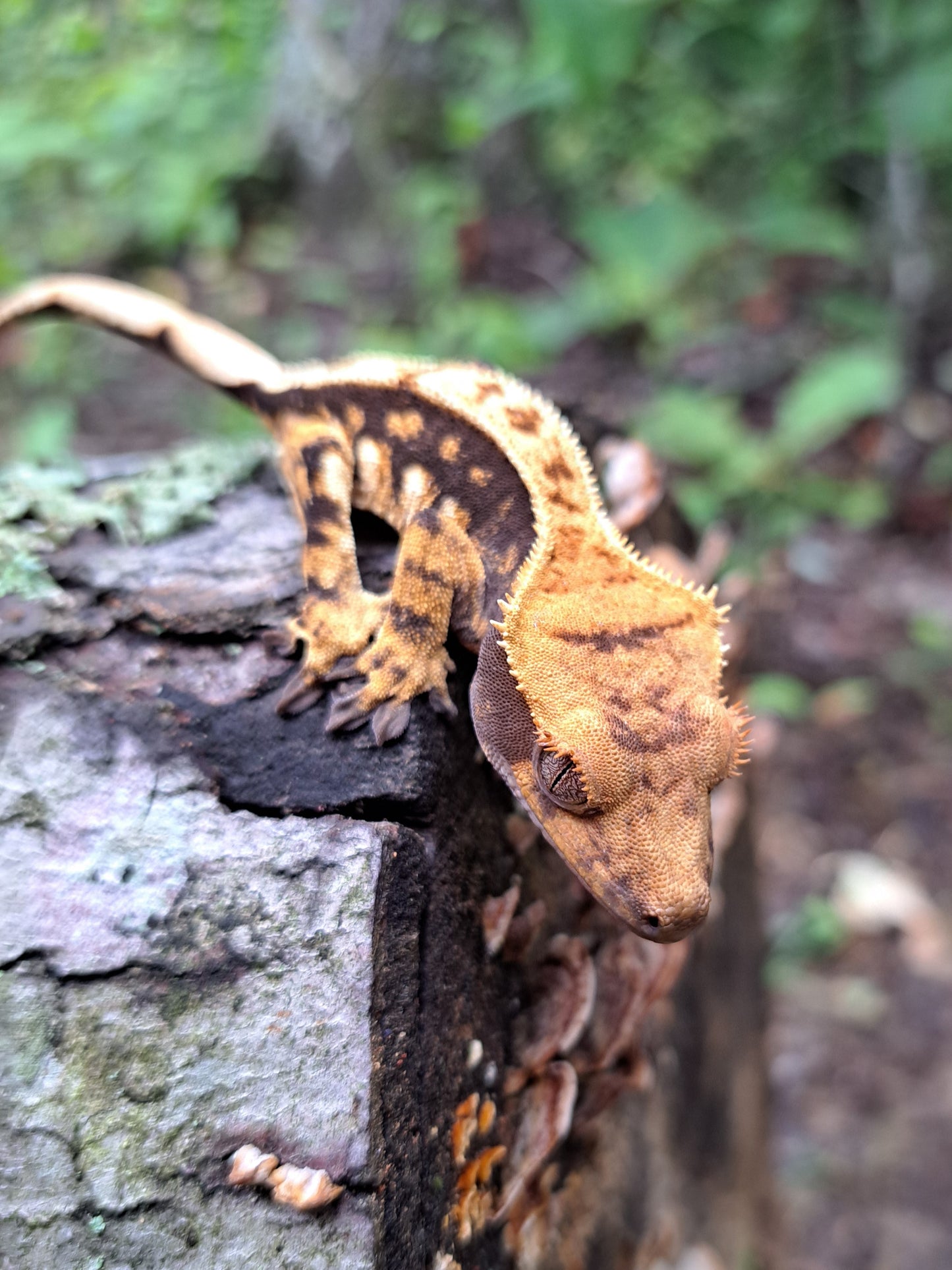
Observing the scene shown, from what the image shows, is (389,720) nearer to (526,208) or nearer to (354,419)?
(354,419)

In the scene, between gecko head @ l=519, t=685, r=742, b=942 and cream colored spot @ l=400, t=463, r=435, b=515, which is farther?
cream colored spot @ l=400, t=463, r=435, b=515

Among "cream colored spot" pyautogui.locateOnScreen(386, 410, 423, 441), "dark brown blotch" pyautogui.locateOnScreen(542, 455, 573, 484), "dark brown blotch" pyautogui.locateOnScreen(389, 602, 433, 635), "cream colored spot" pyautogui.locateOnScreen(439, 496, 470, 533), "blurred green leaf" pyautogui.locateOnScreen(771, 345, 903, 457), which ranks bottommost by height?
"dark brown blotch" pyautogui.locateOnScreen(389, 602, 433, 635)

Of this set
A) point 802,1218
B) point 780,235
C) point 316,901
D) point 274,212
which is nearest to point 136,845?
point 316,901

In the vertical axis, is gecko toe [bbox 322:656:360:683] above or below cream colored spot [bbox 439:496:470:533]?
below

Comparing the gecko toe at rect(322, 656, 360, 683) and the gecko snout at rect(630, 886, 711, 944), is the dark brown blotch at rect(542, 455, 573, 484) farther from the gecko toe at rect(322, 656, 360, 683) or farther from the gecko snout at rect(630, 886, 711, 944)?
the gecko snout at rect(630, 886, 711, 944)

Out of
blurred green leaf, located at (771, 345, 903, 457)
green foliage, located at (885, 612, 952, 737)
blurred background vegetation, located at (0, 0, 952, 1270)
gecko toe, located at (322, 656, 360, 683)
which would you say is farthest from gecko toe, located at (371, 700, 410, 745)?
green foliage, located at (885, 612, 952, 737)

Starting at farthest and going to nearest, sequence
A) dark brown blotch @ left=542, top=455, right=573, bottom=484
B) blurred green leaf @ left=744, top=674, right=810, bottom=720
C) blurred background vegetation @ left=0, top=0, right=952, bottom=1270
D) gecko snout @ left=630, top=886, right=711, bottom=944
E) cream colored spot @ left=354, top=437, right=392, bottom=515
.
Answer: blurred green leaf @ left=744, top=674, right=810, bottom=720
blurred background vegetation @ left=0, top=0, right=952, bottom=1270
cream colored spot @ left=354, top=437, right=392, bottom=515
dark brown blotch @ left=542, top=455, right=573, bottom=484
gecko snout @ left=630, top=886, right=711, bottom=944

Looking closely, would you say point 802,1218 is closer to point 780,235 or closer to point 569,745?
point 569,745
